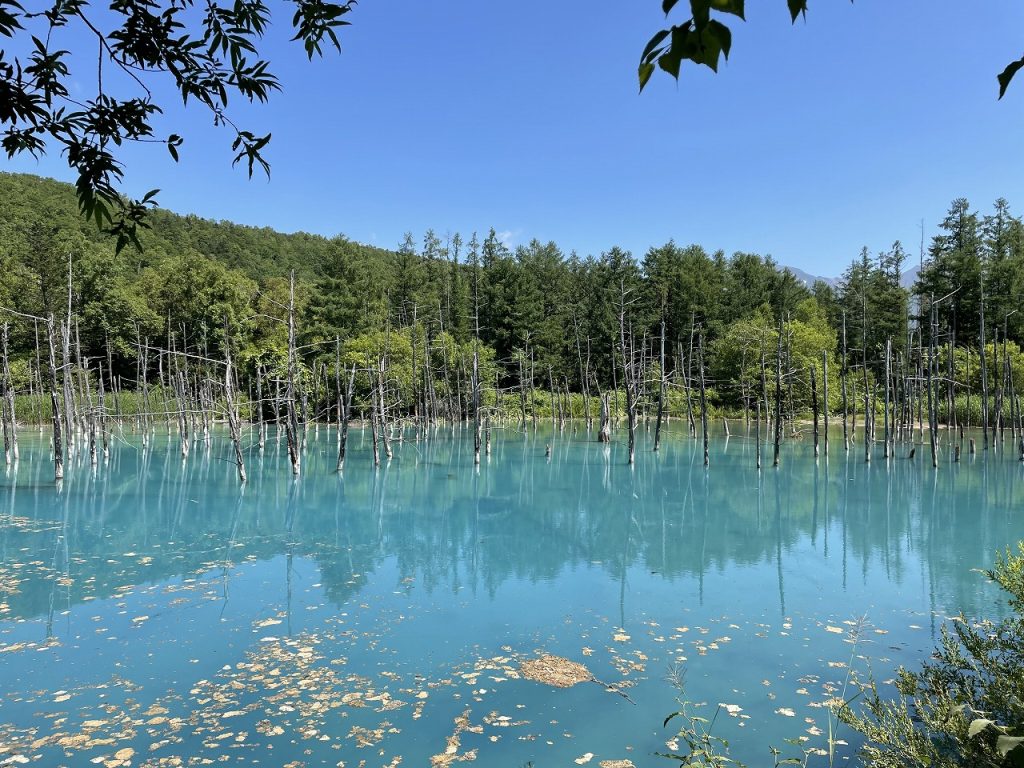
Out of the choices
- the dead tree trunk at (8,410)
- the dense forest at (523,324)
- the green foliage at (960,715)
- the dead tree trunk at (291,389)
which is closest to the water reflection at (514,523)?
the dead tree trunk at (8,410)

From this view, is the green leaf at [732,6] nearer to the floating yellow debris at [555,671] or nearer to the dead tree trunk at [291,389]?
the floating yellow debris at [555,671]

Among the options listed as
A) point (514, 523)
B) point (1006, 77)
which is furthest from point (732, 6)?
point (514, 523)

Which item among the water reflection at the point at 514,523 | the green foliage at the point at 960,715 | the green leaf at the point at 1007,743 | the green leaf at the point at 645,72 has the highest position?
the green leaf at the point at 645,72

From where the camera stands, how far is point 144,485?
773 inches

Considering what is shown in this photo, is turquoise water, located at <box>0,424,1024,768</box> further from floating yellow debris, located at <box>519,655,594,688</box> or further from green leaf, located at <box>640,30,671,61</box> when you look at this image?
green leaf, located at <box>640,30,671,61</box>

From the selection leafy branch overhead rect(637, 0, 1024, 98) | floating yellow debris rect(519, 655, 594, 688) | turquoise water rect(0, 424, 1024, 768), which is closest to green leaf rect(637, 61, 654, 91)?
leafy branch overhead rect(637, 0, 1024, 98)

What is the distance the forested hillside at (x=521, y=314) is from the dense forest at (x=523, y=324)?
0.55 feet

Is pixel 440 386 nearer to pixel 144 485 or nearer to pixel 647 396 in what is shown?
pixel 647 396

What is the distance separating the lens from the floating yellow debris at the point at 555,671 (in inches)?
259

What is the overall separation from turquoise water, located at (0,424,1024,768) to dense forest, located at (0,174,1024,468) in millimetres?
13539

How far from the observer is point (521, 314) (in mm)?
49969

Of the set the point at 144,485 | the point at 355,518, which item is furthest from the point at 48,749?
the point at 144,485

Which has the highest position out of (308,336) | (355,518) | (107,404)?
(308,336)

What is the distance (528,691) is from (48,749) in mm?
4058
